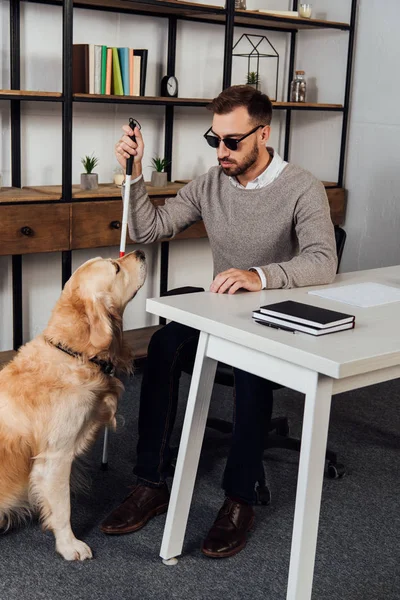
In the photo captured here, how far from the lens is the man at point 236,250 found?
222 centimetres

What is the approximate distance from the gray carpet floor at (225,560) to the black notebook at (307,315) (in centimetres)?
74

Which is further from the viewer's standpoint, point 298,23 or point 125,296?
point 298,23

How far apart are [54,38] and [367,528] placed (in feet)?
8.37

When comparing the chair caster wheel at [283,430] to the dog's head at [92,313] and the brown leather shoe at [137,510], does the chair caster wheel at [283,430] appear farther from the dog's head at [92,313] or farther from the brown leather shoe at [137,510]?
the dog's head at [92,313]

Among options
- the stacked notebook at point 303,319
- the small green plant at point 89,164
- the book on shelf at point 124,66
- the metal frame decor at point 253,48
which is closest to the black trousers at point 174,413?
the stacked notebook at point 303,319

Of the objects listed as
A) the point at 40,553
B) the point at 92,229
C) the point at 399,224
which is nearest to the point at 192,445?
the point at 40,553

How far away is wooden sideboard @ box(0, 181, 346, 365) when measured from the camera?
3.25 metres

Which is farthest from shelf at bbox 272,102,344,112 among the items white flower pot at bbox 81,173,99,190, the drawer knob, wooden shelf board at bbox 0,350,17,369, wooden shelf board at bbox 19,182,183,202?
wooden shelf board at bbox 0,350,17,369

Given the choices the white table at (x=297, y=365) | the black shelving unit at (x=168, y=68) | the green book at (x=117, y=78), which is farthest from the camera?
the green book at (x=117, y=78)

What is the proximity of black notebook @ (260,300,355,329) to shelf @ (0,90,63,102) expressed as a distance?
1.77 metres

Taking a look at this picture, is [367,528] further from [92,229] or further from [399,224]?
[399,224]

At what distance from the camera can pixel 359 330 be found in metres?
1.89

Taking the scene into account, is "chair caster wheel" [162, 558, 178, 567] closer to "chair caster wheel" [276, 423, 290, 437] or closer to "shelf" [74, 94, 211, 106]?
"chair caster wheel" [276, 423, 290, 437]

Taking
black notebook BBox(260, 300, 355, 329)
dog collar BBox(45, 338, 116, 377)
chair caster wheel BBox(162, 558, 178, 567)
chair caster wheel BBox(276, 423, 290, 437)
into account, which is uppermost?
black notebook BBox(260, 300, 355, 329)
